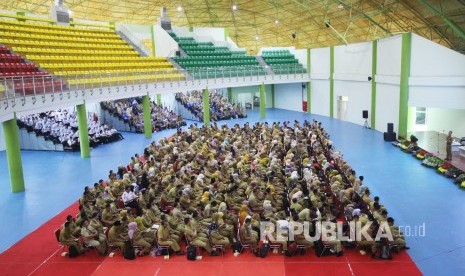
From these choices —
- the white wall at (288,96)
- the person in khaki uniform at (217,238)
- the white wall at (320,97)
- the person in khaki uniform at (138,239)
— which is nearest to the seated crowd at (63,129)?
the person in khaki uniform at (138,239)

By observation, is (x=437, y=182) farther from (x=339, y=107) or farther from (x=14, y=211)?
(x=339, y=107)

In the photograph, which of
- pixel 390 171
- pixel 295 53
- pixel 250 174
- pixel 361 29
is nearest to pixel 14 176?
pixel 250 174

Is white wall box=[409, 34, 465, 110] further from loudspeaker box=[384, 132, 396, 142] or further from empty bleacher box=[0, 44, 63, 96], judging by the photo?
empty bleacher box=[0, 44, 63, 96]

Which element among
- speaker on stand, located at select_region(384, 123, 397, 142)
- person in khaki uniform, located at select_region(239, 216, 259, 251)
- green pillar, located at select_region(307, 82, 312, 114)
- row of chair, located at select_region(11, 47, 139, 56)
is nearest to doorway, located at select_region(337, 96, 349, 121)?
green pillar, located at select_region(307, 82, 312, 114)

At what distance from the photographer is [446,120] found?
24094 mm

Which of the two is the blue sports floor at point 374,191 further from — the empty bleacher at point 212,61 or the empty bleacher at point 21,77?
the empty bleacher at point 212,61

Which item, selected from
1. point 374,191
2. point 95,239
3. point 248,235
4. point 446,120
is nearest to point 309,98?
point 446,120

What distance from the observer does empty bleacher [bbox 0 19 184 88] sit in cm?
2175

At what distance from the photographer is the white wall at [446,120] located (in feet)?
75.1

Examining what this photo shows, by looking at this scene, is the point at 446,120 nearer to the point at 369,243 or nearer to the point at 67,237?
the point at 369,243

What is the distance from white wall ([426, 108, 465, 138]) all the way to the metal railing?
523 inches

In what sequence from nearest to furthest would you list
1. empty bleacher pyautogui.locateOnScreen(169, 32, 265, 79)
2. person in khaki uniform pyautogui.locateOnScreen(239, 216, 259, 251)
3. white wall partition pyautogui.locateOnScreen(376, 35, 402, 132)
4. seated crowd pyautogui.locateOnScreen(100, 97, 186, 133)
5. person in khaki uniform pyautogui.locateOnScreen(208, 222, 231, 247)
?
1. person in khaki uniform pyautogui.locateOnScreen(239, 216, 259, 251)
2. person in khaki uniform pyautogui.locateOnScreen(208, 222, 231, 247)
3. white wall partition pyautogui.locateOnScreen(376, 35, 402, 132)
4. seated crowd pyautogui.locateOnScreen(100, 97, 186, 133)
5. empty bleacher pyautogui.locateOnScreen(169, 32, 265, 79)

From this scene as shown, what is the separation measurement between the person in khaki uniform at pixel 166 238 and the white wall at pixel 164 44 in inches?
998

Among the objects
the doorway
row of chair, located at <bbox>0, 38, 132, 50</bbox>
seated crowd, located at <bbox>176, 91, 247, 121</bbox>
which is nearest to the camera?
row of chair, located at <bbox>0, 38, 132, 50</bbox>
